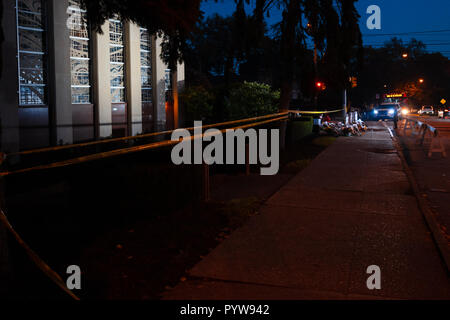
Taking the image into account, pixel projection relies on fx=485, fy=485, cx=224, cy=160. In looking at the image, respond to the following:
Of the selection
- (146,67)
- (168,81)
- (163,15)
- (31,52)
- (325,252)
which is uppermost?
(146,67)

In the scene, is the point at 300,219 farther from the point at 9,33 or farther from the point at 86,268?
the point at 9,33

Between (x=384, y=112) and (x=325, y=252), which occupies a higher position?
(x=384, y=112)

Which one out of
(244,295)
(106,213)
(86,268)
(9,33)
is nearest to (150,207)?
(106,213)

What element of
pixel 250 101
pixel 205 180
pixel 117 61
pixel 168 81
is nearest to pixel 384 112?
pixel 250 101

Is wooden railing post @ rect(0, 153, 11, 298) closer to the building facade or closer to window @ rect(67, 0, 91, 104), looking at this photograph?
the building facade

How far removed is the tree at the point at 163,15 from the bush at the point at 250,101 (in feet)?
39.9

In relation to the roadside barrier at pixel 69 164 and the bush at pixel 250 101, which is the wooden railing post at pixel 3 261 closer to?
the roadside barrier at pixel 69 164

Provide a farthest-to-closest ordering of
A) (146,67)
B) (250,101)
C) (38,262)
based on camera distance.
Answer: (146,67) < (250,101) < (38,262)

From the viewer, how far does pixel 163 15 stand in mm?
5988

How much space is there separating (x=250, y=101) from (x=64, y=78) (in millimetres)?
7452

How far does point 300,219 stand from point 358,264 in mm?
1911

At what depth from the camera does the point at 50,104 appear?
1529cm

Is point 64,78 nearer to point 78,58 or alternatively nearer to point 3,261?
point 78,58

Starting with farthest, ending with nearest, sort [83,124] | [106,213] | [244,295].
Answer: [83,124] < [106,213] < [244,295]
